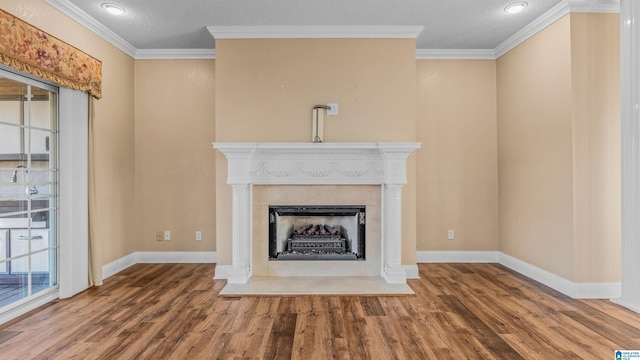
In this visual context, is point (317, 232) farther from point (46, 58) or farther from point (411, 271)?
point (46, 58)

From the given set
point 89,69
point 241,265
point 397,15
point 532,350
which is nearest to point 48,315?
point 241,265

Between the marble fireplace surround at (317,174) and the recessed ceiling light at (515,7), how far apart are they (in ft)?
4.98

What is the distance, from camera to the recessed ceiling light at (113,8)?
3.22 meters

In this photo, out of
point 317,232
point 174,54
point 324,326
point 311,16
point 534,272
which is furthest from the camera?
point 174,54

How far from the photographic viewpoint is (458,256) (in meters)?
4.45

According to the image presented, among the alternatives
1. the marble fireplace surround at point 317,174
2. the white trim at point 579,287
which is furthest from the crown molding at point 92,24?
the white trim at point 579,287

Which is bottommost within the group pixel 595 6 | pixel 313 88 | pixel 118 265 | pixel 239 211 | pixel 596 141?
pixel 118 265

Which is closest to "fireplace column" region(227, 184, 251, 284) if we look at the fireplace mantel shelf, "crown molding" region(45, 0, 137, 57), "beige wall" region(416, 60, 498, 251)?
the fireplace mantel shelf

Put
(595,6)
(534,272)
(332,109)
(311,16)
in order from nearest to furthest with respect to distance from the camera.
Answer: (595,6) → (311,16) → (534,272) → (332,109)

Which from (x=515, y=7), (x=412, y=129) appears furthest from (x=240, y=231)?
(x=515, y=7)

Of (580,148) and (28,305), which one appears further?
(580,148)

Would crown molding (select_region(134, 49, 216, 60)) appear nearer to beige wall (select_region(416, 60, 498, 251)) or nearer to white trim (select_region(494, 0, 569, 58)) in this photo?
beige wall (select_region(416, 60, 498, 251))

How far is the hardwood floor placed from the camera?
222 centimetres

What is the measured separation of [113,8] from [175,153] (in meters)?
1.71
